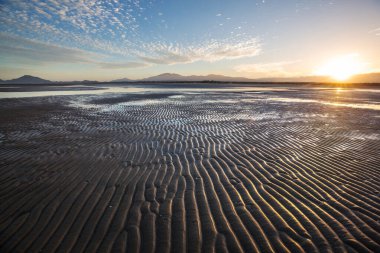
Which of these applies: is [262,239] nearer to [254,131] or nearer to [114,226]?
[114,226]

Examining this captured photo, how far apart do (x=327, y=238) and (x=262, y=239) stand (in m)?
0.93

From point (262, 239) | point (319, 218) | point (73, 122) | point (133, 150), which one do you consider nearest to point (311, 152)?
point (319, 218)

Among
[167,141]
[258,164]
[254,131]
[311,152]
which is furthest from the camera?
[254,131]

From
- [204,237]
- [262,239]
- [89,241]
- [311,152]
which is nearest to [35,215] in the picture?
[89,241]

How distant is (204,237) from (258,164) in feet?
11.4

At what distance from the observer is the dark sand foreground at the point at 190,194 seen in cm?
337

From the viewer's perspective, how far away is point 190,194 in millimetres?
4750

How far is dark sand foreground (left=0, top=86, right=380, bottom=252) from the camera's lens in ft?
11.1

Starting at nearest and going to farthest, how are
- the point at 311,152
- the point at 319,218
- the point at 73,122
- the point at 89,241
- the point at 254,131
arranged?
the point at 89,241 → the point at 319,218 → the point at 311,152 → the point at 254,131 → the point at 73,122

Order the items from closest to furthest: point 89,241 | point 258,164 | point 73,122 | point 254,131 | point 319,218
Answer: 1. point 89,241
2. point 319,218
3. point 258,164
4. point 254,131
5. point 73,122

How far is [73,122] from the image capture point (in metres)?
13.1

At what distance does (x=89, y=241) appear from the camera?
3.33 m

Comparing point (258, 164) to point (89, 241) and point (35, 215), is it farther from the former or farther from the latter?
point (35, 215)

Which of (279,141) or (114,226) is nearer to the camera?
(114,226)
